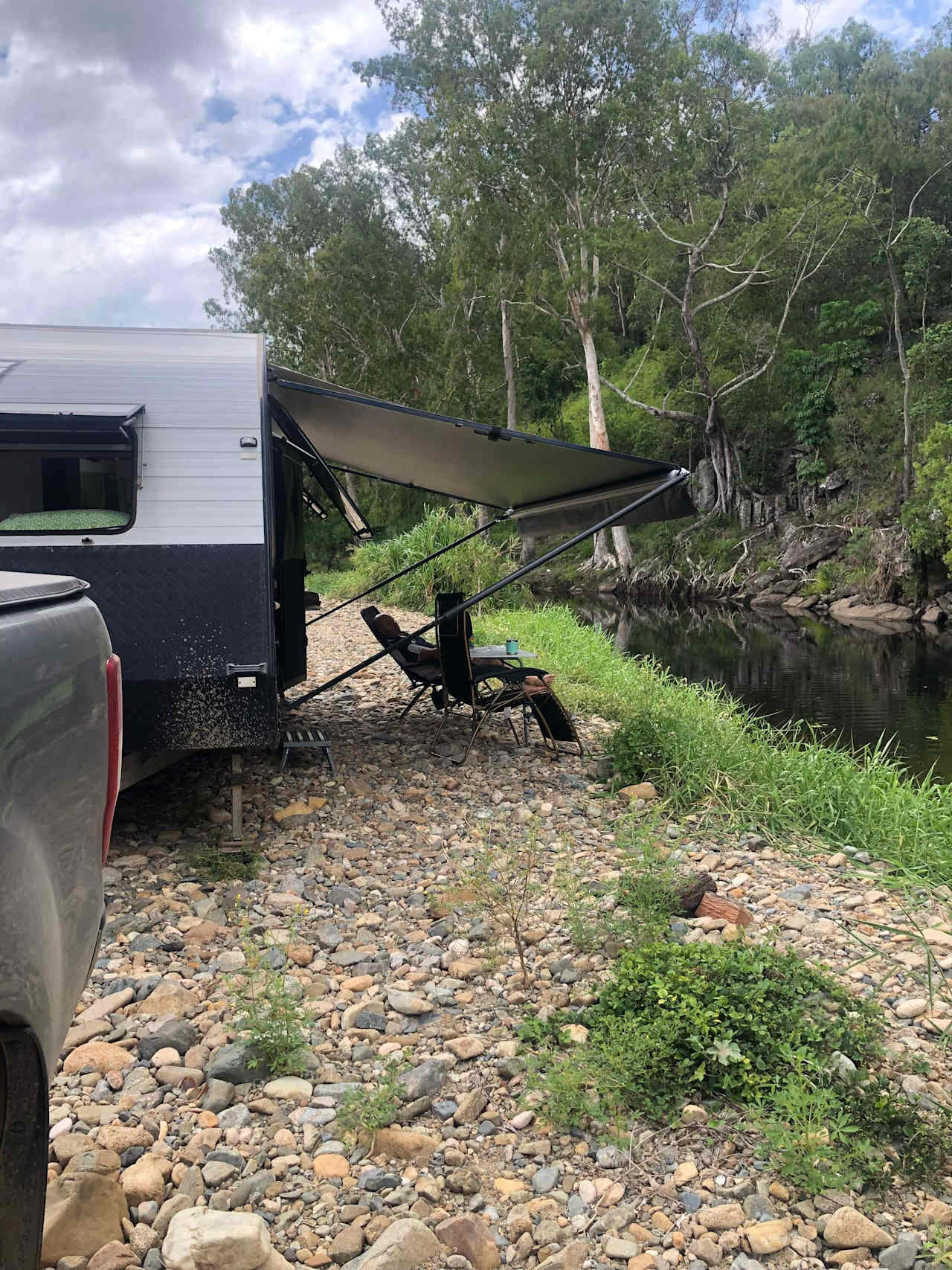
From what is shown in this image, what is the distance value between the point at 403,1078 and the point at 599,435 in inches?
1043

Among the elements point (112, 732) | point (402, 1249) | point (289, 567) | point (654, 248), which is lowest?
point (402, 1249)

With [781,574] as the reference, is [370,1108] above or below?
above

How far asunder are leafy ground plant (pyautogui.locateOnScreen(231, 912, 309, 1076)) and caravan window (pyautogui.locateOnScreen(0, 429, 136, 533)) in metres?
2.40

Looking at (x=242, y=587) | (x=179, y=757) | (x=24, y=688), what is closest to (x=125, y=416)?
(x=242, y=587)

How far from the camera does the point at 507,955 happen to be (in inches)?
155

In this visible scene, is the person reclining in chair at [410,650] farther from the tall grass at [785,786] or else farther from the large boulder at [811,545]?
the large boulder at [811,545]

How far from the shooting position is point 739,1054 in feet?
9.38

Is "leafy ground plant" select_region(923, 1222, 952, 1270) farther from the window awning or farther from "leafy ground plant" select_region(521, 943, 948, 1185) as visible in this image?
the window awning

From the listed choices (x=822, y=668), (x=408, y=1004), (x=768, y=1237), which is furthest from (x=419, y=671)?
(x=822, y=668)

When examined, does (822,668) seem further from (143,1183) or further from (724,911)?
(143,1183)

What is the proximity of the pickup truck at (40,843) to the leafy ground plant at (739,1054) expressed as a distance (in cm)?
167

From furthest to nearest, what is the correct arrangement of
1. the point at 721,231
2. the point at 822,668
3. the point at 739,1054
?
the point at 721,231 → the point at 822,668 → the point at 739,1054

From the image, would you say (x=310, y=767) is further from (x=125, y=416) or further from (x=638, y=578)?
(x=638, y=578)

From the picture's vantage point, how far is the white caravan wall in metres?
4.86
